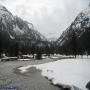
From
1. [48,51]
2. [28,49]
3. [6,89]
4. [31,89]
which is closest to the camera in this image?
[6,89]

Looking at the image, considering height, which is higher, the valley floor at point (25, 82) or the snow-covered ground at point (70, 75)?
the snow-covered ground at point (70, 75)

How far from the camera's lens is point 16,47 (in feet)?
456

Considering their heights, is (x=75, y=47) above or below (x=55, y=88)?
above

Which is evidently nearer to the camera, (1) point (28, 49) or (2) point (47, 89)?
(2) point (47, 89)

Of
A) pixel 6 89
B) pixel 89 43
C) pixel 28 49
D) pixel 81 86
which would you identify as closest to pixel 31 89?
pixel 6 89

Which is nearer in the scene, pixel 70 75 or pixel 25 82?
pixel 25 82

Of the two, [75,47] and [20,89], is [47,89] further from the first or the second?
[75,47]

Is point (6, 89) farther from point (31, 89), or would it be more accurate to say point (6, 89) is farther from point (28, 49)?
point (28, 49)

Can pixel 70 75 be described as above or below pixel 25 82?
above

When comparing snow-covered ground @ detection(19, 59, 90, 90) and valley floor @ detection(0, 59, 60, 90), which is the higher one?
snow-covered ground @ detection(19, 59, 90, 90)

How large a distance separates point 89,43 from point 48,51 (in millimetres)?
80030

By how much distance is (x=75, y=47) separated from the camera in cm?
11312

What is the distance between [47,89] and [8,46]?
4933 inches

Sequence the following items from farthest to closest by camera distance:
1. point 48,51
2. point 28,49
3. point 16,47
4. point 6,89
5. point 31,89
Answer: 1. point 48,51
2. point 28,49
3. point 16,47
4. point 31,89
5. point 6,89
